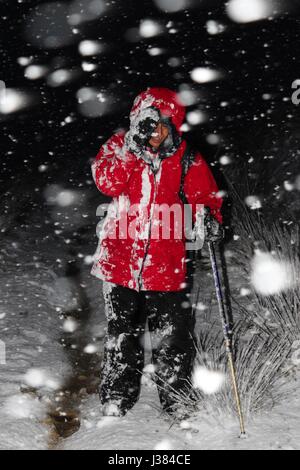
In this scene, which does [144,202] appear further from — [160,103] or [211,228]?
[160,103]

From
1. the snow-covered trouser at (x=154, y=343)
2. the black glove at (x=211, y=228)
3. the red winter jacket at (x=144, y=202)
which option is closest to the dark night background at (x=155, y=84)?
the black glove at (x=211, y=228)

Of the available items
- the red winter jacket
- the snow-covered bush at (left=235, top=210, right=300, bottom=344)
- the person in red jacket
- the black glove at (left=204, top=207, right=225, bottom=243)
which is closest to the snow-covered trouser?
the person in red jacket

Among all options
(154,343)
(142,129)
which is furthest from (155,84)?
(154,343)

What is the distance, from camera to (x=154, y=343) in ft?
10.0

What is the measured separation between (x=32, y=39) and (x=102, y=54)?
1399 mm

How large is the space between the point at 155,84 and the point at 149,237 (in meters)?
7.18

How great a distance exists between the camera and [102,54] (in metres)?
10.2

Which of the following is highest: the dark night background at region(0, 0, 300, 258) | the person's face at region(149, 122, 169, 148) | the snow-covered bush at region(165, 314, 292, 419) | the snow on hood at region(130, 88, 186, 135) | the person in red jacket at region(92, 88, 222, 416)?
the dark night background at region(0, 0, 300, 258)

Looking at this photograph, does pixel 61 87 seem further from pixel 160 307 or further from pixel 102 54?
pixel 160 307

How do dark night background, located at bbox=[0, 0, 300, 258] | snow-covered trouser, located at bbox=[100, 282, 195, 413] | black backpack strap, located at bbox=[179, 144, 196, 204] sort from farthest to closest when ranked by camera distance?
dark night background, located at bbox=[0, 0, 300, 258]
snow-covered trouser, located at bbox=[100, 282, 195, 413]
black backpack strap, located at bbox=[179, 144, 196, 204]

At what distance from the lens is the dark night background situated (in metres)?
→ 6.31

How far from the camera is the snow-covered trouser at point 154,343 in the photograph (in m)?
2.98

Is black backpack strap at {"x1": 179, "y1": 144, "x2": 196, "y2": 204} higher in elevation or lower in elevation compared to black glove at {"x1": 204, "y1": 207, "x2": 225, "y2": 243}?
higher

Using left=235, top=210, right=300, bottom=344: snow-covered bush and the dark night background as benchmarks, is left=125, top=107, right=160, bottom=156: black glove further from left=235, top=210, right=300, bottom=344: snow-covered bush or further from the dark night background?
the dark night background
